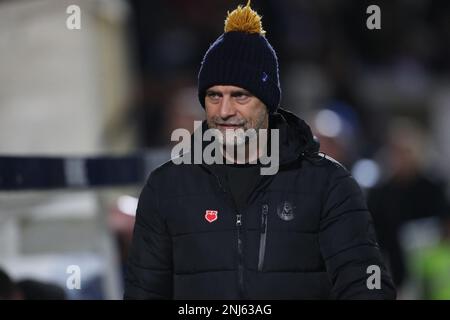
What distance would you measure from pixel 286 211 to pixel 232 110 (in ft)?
1.15

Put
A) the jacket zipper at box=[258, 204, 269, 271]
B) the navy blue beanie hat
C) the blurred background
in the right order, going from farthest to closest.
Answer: the blurred background < the navy blue beanie hat < the jacket zipper at box=[258, 204, 269, 271]

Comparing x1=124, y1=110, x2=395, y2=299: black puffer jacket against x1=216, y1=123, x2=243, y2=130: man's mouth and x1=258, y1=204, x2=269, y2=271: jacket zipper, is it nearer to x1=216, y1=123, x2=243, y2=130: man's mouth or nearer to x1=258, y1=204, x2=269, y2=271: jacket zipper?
x1=258, y1=204, x2=269, y2=271: jacket zipper

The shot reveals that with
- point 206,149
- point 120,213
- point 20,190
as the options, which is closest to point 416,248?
point 120,213

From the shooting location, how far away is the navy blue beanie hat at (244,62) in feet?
12.6

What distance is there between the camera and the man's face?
3793 millimetres

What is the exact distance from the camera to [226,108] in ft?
12.4

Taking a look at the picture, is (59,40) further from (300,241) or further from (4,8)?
(300,241)

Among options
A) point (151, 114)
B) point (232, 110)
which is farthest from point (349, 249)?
point (151, 114)

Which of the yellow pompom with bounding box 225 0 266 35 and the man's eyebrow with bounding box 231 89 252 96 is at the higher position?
the yellow pompom with bounding box 225 0 266 35

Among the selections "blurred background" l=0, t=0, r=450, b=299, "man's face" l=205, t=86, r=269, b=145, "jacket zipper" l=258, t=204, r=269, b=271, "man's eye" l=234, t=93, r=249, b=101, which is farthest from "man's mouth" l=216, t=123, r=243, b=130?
"blurred background" l=0, t=0, r=450, b=299

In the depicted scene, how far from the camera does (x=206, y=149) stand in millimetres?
3926

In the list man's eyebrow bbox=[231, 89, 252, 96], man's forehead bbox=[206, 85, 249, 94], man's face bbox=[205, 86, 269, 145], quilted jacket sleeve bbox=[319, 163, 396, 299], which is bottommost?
quilted jacket sleeve bbox=[319, 163, 396, 299]

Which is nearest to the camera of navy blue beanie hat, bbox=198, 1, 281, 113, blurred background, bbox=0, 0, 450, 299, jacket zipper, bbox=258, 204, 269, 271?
jacket zipper, bbox=258, 204, 269, 271
